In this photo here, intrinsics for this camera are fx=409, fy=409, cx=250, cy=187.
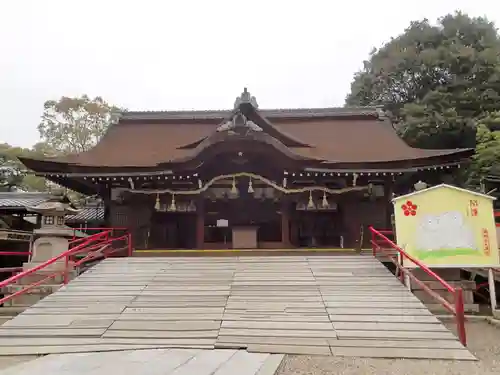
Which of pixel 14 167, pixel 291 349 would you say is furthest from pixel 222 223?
pixel 14 167

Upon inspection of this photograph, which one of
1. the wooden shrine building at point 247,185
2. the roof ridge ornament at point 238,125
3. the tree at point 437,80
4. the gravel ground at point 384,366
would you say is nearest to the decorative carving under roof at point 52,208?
the wooden shrine building at point 247,185

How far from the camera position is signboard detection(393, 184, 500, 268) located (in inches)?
303

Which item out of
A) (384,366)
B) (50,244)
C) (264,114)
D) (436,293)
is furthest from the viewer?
(264,114)

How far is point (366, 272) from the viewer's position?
8602mm

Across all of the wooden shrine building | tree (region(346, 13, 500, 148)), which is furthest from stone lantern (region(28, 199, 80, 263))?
tree (region(346, 13, 500, 148))

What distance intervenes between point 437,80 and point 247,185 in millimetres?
21652

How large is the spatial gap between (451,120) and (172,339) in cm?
2334

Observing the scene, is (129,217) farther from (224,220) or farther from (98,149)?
(98,149)

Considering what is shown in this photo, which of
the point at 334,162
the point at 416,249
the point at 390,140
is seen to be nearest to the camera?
the point at 416,249

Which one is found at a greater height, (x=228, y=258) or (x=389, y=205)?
(x=389, y=205)

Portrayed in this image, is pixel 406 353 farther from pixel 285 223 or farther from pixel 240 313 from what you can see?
pixel 285 223

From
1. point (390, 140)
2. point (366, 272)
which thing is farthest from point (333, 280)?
point (390, 140)

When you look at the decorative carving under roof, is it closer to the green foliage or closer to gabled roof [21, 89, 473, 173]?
gabled roof [21, 89, 473, 173]

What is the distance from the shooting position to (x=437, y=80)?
93.2 ft
